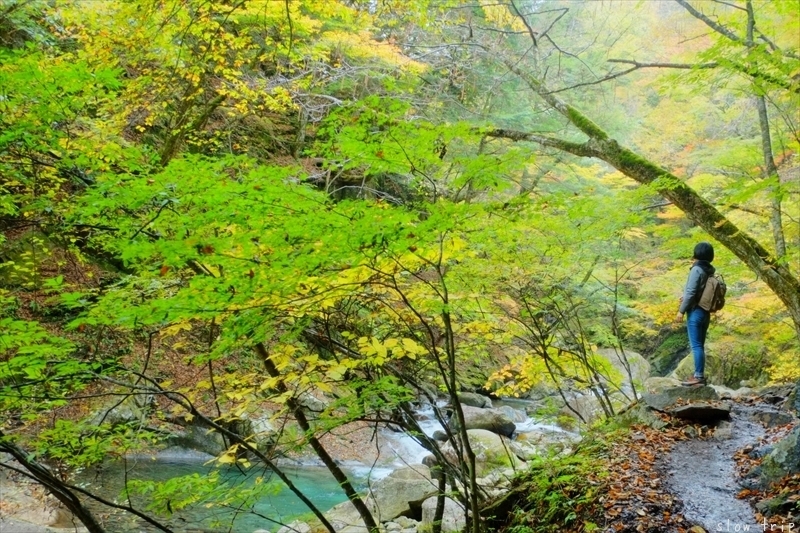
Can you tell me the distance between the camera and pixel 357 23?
9438mm

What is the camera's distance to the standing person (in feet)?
18.5

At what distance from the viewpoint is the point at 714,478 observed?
12.9ft

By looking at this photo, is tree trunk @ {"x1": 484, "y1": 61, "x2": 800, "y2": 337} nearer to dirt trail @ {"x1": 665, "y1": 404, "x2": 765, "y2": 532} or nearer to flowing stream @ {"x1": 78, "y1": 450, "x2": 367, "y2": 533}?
dirt trail @ {"x1": 665, "y1": 404, "x2": 765, "y2": 532}

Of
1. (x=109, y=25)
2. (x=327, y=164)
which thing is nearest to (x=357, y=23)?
(x=109, y=25)

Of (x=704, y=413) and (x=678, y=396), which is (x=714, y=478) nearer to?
(x=704, y=413)

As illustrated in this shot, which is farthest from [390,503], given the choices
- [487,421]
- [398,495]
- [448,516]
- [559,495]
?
[487,421]

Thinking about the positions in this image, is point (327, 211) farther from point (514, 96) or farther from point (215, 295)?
point (514, 96)

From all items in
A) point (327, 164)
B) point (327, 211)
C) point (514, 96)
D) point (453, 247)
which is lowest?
point (327, 211)

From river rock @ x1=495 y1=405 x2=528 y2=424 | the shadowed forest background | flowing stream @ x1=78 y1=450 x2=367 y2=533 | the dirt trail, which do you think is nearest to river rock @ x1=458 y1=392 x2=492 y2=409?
river rock @ x1=495 y1=405 x2=528 y2=424

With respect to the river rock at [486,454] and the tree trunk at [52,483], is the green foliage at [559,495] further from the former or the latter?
the river rock at [486,454]

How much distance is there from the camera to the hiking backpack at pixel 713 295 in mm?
5559

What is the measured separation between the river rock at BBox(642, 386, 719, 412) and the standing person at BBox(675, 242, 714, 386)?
6.8 inches

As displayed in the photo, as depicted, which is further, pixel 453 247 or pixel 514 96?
pixel 514 96

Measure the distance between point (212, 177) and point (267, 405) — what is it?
9.08 meters
